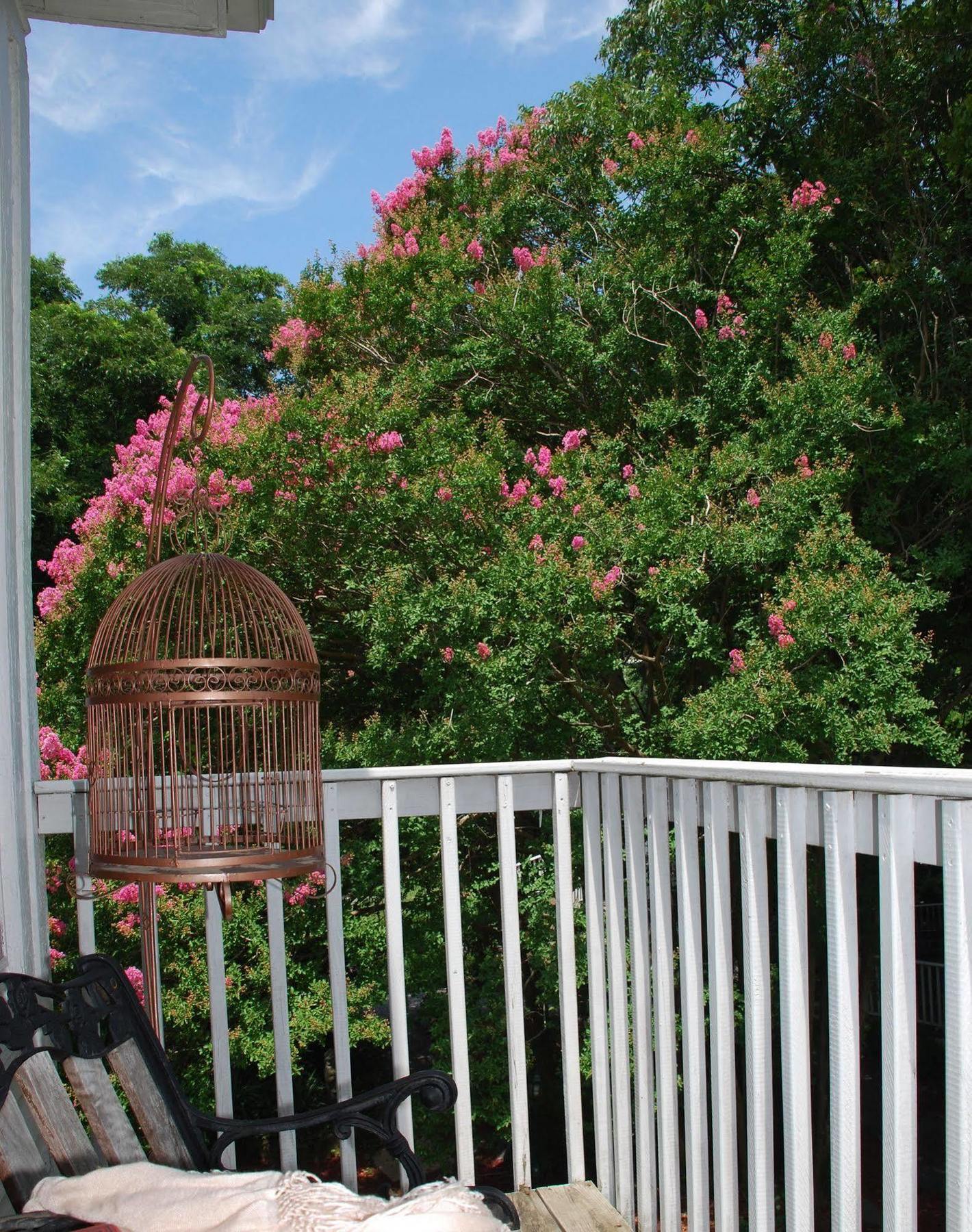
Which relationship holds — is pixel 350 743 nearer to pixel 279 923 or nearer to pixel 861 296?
pixel 279 923

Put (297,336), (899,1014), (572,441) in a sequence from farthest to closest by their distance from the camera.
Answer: (297,336)
(572,441)
(899,1014)

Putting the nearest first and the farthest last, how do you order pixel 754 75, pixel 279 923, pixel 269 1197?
pixel 269 1197
pixel 279 923
pixel 754 75

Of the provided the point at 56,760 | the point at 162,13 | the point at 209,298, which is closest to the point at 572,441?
the point at 56,760

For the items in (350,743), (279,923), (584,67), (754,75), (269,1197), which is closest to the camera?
(269,1197)

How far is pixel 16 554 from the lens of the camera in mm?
1874

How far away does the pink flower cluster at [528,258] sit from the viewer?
5.56 meters

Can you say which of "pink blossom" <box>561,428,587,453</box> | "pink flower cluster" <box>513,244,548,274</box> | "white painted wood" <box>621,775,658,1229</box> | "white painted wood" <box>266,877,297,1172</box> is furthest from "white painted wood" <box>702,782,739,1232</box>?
"pink flower cluster" <box>513,244,548,274</box>

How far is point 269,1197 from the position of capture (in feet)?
4.26

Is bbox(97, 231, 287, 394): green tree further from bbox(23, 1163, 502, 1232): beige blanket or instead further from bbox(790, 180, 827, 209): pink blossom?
bbox(23, 1163, 502, 1232): beige blanket

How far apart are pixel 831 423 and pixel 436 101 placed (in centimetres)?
454

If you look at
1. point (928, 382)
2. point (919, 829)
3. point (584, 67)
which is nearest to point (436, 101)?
point (584, 67)

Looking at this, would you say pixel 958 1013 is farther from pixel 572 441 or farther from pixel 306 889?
pixel 572 441

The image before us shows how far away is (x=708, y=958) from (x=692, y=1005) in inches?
5.9

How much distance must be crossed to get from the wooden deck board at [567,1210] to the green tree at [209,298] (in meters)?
8.30
